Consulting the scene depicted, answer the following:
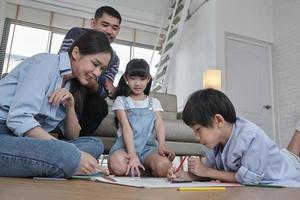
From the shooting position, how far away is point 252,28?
382 centimetres

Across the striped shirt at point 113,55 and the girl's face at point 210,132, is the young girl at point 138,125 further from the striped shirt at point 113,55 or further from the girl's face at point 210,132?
the girl's face at point 210,132

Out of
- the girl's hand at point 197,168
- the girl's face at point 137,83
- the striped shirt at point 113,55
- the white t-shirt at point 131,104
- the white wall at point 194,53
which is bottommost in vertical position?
the girl's hand at point 197,168

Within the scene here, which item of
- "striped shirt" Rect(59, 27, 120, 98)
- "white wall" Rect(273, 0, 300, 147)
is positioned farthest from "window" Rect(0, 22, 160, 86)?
"white wall" Rect(273, 0, 300, 147)

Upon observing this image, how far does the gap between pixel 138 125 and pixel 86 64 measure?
577 millimetres

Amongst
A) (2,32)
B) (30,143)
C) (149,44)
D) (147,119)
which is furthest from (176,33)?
(30,143)

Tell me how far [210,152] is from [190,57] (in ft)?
10.3

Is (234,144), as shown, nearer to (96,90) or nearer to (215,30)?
(96,90)

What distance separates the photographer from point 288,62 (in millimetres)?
3660

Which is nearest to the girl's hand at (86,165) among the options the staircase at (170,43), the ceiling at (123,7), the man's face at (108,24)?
the man's face at (108,24)

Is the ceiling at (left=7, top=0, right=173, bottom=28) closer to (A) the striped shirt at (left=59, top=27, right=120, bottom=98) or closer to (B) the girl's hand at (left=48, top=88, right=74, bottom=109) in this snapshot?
(A) the striped shirt at (left=59, top=27, right=120, bottom=98)

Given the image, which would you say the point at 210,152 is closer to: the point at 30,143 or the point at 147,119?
the point at 147,119

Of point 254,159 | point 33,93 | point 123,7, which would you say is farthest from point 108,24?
point 123,7

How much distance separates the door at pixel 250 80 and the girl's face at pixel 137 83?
222 centimetres

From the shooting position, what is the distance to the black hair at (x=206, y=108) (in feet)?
3.17
